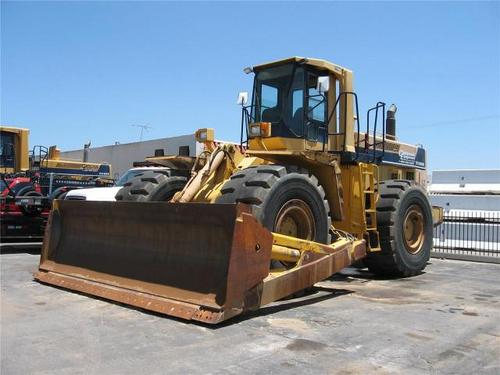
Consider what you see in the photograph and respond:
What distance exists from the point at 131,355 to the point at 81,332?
0.98 metres

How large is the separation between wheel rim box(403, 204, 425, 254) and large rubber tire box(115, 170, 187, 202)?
13.9 ft

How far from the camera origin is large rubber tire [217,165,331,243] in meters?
6.46

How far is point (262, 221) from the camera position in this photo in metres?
6.48

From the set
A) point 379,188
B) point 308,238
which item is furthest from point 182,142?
point 308,238

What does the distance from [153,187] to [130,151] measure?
85.4 feet

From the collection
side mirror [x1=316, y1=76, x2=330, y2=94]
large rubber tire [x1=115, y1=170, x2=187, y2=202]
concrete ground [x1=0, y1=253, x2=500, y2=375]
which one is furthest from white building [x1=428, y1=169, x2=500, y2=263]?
large rubber tire [x1=115, y1=170, x2=187, y2=202]

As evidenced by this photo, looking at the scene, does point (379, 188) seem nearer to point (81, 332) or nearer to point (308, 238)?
point (308, 238)

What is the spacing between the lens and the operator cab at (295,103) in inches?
324

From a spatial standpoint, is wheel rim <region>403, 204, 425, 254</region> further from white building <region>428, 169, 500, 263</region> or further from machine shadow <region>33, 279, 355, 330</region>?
white building <region>428, 169, 500, 263</region>

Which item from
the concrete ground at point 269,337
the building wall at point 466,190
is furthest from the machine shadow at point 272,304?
the building wall at point 466,190

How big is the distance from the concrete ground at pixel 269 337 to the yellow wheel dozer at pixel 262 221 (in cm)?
32

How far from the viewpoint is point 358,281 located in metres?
9.19

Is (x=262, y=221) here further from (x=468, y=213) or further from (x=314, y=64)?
(x=468, y=213)

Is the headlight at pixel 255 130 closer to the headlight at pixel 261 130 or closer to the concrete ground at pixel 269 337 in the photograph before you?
the headlight at pixel 261 130
